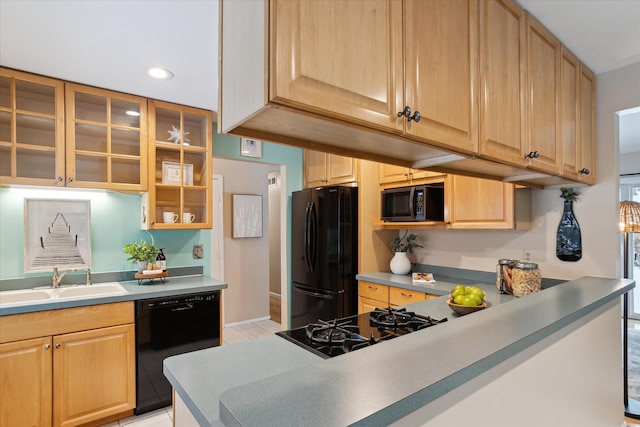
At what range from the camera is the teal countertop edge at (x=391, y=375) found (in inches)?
24.9

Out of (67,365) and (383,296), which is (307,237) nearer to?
(383,296)

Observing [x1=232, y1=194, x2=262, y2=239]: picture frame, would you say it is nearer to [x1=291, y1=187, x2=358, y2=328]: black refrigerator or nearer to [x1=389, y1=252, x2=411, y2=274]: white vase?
[x1=291, y1=187, x2=358, y2=328]: black refrigerator

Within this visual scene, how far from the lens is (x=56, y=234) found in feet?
8.34

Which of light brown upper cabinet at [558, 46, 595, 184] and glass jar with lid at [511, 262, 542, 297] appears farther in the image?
glass jar with lid at [511, 262, 542, 297]

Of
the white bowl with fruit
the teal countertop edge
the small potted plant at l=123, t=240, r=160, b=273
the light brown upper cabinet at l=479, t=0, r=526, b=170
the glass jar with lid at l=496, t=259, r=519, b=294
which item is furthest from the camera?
the small potted plant at l=123, t=240, r=160, b=273

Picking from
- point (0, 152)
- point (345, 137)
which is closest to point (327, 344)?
point (345, 137)

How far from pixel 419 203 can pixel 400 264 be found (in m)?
0.66

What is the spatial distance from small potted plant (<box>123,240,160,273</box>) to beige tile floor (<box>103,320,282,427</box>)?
42.4 inches

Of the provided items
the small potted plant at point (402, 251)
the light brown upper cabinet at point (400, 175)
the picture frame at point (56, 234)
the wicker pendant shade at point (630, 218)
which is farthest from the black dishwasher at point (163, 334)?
the wicker pendant shade at point (630, 218)

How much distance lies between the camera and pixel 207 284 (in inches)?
106

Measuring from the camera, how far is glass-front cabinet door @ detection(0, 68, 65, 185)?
220cm

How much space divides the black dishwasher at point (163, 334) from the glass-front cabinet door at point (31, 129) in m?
1.14

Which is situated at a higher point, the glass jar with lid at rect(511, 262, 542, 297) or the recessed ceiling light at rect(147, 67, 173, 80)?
the recessed ceiling light at rect(147, 67, 173, 80)

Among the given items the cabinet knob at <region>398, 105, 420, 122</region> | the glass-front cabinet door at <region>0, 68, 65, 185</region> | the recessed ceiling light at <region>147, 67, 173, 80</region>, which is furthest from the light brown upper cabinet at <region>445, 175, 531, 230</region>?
the glass-front cabinet door at <region>0, 68, 65, 185</region>
